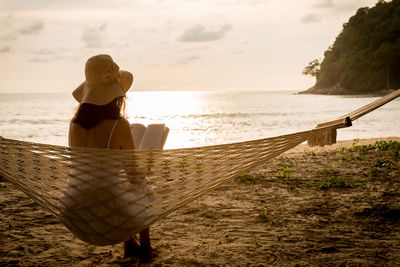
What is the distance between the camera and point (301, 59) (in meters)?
63.6

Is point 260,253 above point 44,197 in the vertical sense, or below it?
below

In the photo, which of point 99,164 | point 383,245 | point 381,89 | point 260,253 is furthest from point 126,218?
point 381,89

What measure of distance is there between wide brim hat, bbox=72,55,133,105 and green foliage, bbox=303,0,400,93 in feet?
141

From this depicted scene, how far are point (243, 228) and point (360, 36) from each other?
4572 cm

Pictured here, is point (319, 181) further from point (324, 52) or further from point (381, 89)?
point (324, 52)

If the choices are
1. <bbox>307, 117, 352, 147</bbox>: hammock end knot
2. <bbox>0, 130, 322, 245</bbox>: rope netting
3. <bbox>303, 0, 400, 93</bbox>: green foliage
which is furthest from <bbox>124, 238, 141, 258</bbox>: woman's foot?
<bbox>303, 0, 400, 93</bbox>: green foliage

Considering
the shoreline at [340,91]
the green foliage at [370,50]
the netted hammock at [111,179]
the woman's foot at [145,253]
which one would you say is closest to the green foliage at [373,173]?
the netted hammock at [111,179]

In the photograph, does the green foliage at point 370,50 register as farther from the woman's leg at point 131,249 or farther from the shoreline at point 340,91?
the woman's leg at point 131,249

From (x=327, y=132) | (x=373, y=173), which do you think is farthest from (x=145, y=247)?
(x=373, y=173)

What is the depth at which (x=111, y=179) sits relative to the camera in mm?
1719

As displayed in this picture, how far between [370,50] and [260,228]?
43658mm

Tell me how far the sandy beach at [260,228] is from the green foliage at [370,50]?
40482mm

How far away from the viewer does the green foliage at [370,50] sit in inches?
1569

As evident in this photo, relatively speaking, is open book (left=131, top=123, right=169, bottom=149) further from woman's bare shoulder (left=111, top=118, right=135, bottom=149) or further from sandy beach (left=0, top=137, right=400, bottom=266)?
sandy beach (left=0, top=137, right=400, bottom=266)
